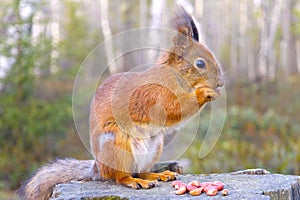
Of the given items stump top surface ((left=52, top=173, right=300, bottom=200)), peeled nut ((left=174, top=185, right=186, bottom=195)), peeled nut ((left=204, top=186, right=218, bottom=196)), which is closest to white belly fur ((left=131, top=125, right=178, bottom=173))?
stump top surface ((left=52, top=173, right=300, bottom=200))

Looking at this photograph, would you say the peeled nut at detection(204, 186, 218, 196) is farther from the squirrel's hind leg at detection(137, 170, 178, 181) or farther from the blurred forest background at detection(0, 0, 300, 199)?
the blurred forest background at detection(0, 0, 300, 199)

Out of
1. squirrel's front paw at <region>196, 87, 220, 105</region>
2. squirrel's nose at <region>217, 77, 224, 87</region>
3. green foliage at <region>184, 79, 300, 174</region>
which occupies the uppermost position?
squirrel's nose at <region>217, 77, 224, 87</region>

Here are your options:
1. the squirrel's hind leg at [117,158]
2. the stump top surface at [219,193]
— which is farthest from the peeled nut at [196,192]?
the squirrel's hind leg at [117,158]

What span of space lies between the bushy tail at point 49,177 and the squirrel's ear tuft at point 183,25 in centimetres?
90

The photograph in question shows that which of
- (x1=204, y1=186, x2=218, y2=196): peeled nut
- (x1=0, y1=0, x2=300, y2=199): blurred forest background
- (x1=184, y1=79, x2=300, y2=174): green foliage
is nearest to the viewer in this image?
(x1=204, y1=186, x2=218, y2=196): peeled nut

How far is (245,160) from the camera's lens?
6.21 meters

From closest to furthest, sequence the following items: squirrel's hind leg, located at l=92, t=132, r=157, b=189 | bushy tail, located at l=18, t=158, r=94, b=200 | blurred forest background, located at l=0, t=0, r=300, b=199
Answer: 1. squirrel's hind leg, located at l=92, t=132, r=157, b=189
2. bushy tail, located at l=18, t=158, r=94, b=200
3. blurred forest background, located at l=0, t=0, r=300, b=199

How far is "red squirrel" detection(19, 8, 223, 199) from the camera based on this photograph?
8.48 ft

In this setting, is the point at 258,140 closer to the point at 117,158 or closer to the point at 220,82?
the point at 220,82

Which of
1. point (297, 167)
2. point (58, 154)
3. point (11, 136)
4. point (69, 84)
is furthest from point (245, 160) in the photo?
point (69, 84)

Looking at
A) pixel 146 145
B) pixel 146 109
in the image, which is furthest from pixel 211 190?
pixel 146 109

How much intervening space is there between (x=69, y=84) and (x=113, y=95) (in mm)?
10054

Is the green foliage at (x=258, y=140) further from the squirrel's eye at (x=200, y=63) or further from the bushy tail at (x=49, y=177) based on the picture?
the bushy tail at (x=49, y=177)

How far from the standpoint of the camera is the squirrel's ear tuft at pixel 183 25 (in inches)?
104
